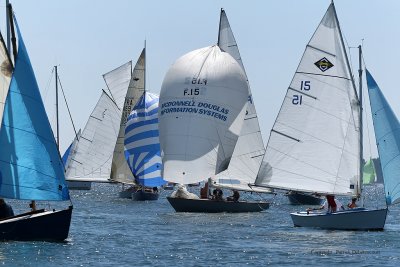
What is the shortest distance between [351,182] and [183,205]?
16.8 metres

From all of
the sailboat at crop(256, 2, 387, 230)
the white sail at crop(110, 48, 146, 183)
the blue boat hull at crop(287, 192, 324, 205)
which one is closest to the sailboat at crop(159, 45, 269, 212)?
the sailboat at crop(256, 2, 387, 230)

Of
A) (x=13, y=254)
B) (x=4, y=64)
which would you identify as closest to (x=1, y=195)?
(x=13, y=254)

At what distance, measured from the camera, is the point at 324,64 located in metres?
51.0

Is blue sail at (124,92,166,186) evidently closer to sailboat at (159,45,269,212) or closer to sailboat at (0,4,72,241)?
sailboat at (159,45,269,212)

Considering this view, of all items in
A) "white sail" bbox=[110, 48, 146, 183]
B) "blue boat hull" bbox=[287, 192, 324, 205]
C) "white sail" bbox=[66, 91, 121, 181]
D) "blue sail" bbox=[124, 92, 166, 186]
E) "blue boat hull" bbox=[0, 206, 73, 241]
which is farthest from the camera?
"white sail" bbox=[66, 91, 121, 181]

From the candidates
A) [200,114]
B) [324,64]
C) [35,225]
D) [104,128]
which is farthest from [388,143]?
[104,128]

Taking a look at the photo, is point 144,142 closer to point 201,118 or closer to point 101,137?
point 101,137

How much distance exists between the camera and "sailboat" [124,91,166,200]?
82.6m

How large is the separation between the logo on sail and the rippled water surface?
763 centimetres

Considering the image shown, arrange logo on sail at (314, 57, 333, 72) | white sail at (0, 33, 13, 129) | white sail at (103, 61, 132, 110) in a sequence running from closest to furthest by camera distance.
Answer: white sail at (0, 33, 13, 129), logo on sail at (314, 57, 333, 72), white sail at (103, 61, 132, 110)

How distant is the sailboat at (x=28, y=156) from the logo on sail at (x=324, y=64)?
612 inches

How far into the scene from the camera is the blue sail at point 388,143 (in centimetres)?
4809

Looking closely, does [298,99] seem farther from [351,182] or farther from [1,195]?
[1,195]

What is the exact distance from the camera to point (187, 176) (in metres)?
65.3
